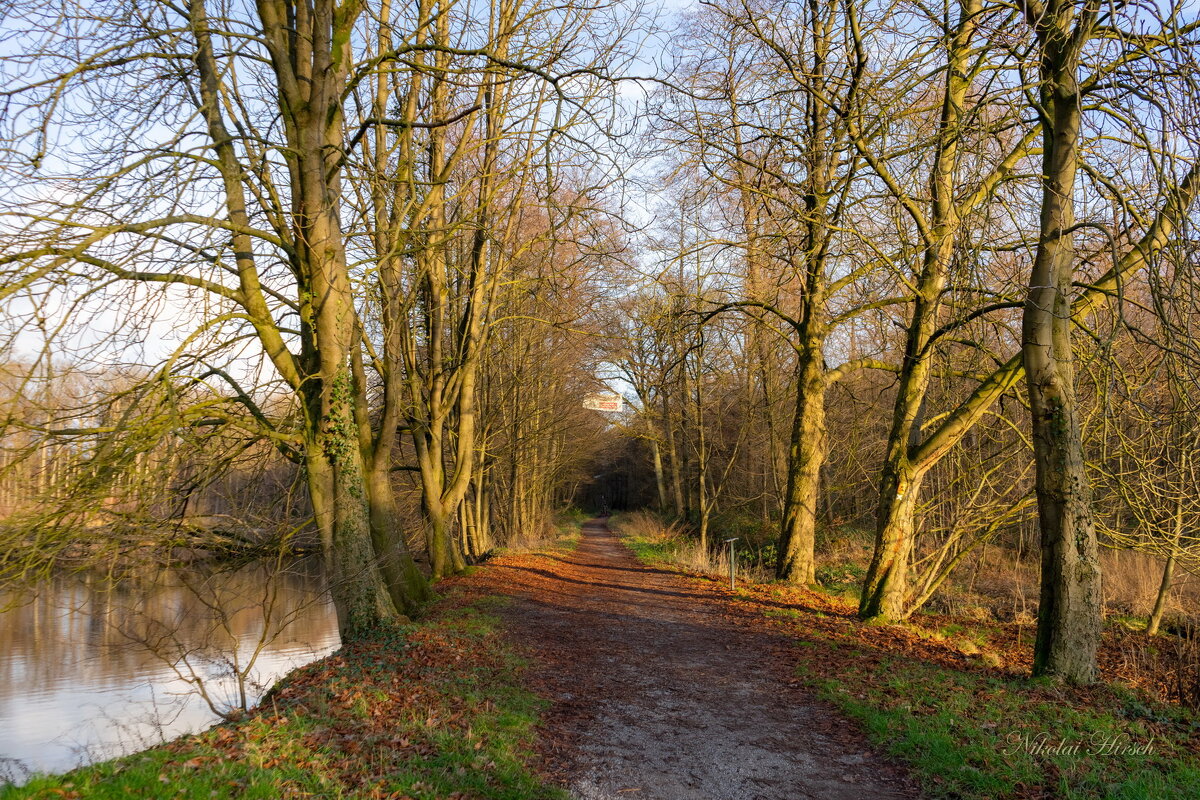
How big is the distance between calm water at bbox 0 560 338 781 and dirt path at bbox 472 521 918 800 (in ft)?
9.01

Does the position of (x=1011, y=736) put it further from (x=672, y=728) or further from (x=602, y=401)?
(x=602, y=401)

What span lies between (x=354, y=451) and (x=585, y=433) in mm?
26292

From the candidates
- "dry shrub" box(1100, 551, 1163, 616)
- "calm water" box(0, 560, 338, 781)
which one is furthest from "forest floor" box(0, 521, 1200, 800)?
"dry shrub" box(1100, 551, 1163, 616)

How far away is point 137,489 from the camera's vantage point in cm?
633

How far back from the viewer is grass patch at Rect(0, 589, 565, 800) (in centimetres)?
399

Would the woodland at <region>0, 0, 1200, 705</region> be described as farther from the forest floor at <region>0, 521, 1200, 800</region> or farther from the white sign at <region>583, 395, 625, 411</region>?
the white sign at <region>583, 395, 625, 411</region>

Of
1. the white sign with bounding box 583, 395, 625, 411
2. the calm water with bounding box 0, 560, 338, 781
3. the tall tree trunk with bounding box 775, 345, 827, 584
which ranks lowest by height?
the calm water with bounding box 0, 560, 338, 781

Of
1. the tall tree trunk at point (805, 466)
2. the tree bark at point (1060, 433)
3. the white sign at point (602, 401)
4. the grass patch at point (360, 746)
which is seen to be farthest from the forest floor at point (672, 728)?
the white sign at point (602, 401)

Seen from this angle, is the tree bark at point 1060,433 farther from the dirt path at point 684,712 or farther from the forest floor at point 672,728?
→ the dirt path at point 684,712

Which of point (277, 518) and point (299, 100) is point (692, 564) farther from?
point (299, 100)

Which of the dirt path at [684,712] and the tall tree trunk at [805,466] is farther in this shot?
the tall tree trunk at [805,466]

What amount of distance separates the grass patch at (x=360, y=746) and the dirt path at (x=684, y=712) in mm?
456

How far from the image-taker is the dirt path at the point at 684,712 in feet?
16.6

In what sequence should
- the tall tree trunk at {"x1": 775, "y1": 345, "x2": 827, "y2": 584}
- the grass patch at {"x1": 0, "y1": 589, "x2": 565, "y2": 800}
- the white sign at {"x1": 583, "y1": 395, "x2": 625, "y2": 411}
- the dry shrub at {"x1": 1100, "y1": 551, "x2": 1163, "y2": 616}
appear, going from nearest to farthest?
1. the grass patch at {"x1": 0, "y1": 589, "x2": 565, "y2": 800}
2. the dry shrub at {"x1": 1100, "y1": 551, "x2": 1163, "y2": 616}
3. the tall tree trunk at {"x1": 775, "y1": 345, "x2": 827, "y2": 584}
4. the white sign at {"x1": 583, "y1": 395, "x2": 625, "y2": 411}
